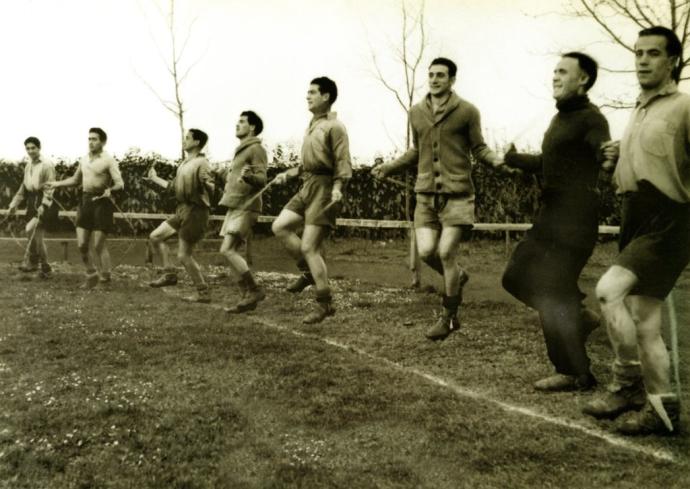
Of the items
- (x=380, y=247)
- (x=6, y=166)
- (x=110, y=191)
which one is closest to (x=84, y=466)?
(x=110, y=191)

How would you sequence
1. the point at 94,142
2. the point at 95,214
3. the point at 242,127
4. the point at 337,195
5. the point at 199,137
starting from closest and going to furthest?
the point at 337,195 < the point at 242,127 < the point at 199,137 < the point at 95,214 < the point at 94,142

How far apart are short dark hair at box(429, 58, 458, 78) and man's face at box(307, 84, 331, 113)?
1345 millimetres

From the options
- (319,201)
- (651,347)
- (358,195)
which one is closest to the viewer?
(651,347)

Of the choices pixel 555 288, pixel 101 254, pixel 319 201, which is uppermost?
pixel 319 201

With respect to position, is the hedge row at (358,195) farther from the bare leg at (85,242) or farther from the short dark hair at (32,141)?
the short dark hair at (32,141)

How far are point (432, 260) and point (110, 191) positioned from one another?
6029 mm

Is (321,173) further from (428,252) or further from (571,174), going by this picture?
(571,174)

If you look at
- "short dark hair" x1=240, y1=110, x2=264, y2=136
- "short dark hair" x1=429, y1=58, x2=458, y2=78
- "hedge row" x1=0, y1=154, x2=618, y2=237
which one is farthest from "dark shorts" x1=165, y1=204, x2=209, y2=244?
"short dark hair" x1=429, y1=58, x2=458, y2=78

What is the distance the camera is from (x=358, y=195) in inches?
625

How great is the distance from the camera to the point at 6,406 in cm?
512

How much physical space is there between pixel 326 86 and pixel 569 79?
2.49m

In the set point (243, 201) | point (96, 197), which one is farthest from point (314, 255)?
point (96, 197)

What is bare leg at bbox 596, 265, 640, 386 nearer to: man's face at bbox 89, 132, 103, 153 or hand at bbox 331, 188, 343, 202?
hand at bbox 331, 188, 343, 202

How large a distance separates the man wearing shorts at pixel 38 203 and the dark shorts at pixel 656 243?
Answer: 9.23 m
